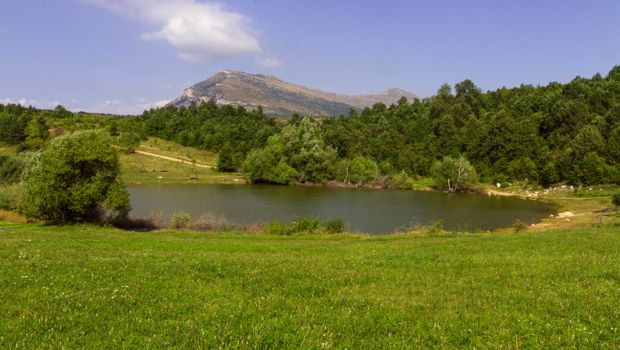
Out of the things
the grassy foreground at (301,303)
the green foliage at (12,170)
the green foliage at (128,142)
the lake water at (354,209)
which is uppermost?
the green foliage at (128,142)

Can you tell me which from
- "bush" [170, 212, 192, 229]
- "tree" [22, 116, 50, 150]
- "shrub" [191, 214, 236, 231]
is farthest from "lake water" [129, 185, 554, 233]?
"tree" [22, 116, 50, 150]

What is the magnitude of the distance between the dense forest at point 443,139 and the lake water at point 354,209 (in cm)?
2537

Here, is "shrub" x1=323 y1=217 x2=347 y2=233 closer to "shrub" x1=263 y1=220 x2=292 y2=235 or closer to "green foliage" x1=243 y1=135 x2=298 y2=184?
"shrub" x1=263 y1=220 x2=292 y2=235

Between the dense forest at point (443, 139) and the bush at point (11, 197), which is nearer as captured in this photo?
the bush at point (11, 197)

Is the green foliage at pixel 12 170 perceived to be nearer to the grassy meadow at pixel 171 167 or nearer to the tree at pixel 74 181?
the tree at pixel 74 181

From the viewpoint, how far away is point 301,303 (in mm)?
9617

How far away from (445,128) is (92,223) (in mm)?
117372

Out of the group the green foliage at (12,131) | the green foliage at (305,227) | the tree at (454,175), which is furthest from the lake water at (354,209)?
the green foliage at (12,131)

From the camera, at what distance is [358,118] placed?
16812cm

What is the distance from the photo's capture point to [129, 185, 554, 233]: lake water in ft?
183

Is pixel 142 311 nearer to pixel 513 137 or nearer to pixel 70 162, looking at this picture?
pixel 70 162

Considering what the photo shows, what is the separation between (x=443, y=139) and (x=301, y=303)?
5158 inches

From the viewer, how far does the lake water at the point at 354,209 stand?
183 ft

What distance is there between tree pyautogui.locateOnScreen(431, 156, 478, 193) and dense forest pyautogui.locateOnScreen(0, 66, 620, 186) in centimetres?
429
